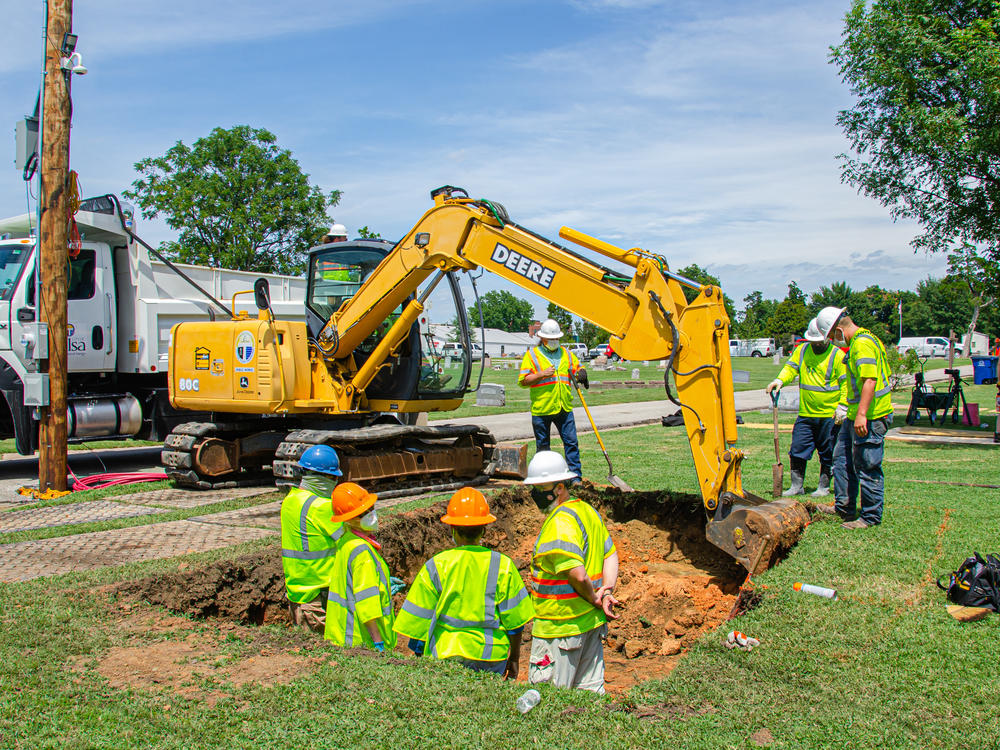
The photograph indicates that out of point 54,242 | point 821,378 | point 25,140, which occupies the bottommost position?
point 821,378

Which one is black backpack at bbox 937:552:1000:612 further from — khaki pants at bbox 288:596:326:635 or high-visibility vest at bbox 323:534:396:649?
khaki pants at bbox 288:596:326:635

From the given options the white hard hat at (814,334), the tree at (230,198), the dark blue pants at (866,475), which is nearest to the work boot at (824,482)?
the dark blue pants at (866,475)

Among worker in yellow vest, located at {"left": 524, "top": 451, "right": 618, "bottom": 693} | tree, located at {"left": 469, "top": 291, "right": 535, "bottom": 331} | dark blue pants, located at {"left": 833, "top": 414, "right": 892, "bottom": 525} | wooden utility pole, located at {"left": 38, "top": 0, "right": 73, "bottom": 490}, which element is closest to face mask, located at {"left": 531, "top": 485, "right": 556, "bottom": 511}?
worker in yellow vest, located at {"left": 524, "top": 451, "right": 618, "bottom": 693}

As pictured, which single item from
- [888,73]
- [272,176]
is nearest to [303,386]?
[888,73]

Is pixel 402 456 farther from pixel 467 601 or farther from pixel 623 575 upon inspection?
pixel 467 601

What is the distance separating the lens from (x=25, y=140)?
417 inches

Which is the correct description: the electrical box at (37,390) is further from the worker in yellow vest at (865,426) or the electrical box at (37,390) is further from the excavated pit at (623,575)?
the worker in yellow vest at (865,426)

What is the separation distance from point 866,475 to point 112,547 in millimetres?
6804

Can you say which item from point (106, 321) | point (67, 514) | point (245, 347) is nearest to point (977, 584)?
point (245, 347)

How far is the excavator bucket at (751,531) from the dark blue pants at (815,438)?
2355 millimetres

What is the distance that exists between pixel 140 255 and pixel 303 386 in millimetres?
4704

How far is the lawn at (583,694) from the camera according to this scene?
3.49m

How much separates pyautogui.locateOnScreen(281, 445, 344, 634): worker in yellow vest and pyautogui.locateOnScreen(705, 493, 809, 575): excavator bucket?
10.4ft

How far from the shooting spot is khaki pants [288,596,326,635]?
512 cm
